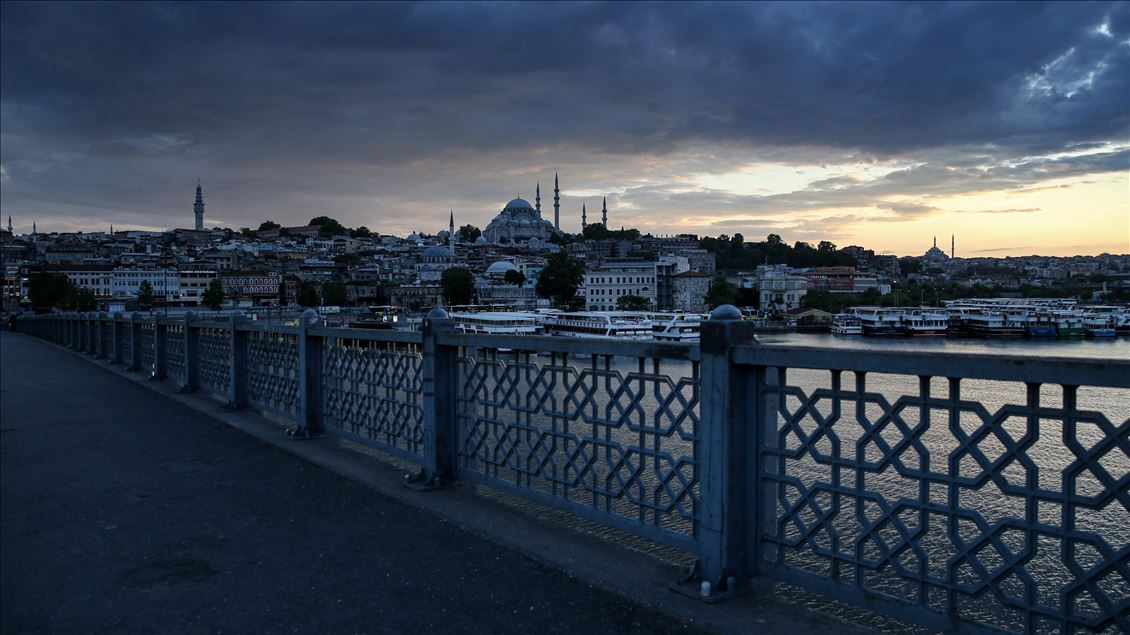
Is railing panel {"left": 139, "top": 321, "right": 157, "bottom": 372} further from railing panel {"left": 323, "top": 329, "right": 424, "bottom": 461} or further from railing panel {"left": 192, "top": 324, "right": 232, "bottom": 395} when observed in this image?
railing panel {"left": 323, "top": 329, "right": 424, "bottom": 461}

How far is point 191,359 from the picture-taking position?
33.8ft

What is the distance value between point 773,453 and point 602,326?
145 feet

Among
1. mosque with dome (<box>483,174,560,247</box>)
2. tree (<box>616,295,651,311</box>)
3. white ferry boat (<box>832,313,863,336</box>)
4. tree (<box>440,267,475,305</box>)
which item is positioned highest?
mosque with dome (<box>483,174,560,247</box>)

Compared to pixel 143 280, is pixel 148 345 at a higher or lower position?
lower

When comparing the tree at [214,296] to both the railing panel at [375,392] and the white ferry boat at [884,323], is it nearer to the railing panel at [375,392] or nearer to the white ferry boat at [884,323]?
the white ferry boat at [884,323]

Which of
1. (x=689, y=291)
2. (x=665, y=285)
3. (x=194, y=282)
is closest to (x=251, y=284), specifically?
(x=194, y=282)

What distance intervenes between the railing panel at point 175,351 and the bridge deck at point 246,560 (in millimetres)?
5035

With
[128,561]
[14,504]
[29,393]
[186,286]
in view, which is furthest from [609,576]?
[186,286]

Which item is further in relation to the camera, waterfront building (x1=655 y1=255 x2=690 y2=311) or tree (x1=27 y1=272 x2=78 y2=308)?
waterfront building (x1=655 y1=255 x2=690 y2=311)

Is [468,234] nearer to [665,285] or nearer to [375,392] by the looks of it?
[665,285]

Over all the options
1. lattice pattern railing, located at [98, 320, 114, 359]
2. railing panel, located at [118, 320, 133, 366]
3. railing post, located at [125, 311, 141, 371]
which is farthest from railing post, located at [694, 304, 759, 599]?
lattice pattern railing, located at [98, 320, 114, 359]

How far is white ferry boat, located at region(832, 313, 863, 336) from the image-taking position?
5503 centimetres

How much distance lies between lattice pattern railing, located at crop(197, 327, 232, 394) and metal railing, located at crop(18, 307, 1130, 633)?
6.87 feet

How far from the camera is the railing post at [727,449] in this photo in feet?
9.60
